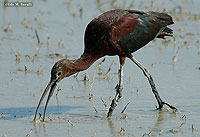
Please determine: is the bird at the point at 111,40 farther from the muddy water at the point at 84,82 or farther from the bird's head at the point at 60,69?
the muddy water at the point at 84,82

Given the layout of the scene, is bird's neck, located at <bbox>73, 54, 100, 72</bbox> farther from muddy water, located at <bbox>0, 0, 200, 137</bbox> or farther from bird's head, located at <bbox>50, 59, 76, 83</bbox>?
muddy water, located at <bbox>0, 0, 200, 137</bbox>

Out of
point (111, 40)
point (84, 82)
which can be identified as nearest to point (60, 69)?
point (111, 40)

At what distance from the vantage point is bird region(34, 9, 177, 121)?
24.1 feet

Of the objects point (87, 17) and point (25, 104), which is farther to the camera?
point (87, 17)

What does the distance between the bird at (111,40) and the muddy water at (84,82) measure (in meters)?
0.32

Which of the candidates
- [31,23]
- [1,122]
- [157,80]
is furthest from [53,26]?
[1,122]

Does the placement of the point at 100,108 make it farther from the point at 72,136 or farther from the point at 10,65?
the point at 10,65

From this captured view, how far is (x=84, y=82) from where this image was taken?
8.97 meters

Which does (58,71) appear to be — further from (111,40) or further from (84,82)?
(84,82)

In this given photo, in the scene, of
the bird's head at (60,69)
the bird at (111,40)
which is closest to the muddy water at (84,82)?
the bird at (111,40)

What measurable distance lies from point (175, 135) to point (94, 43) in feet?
5.75

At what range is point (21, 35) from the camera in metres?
11.7

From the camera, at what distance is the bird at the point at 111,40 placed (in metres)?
7.36

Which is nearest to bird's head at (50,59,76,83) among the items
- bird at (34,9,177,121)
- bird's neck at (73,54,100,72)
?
bird at (34,9,177,121)
